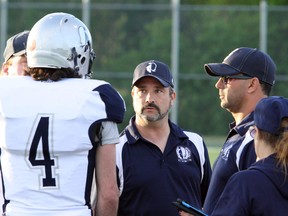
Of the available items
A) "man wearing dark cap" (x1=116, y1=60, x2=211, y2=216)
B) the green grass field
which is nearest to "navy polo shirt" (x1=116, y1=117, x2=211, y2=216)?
"man wearing dark cap" (x1=116, y1=60, x2=211, y2=216)

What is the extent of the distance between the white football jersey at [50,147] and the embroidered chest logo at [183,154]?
4.78ft

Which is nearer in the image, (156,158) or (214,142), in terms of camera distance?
(156,158)

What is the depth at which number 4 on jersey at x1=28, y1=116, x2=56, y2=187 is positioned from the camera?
13.0ft

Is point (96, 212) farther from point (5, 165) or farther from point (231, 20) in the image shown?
point (231, 20)

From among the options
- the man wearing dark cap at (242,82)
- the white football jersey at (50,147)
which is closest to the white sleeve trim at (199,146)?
the man wearing dark cap at (242,82)

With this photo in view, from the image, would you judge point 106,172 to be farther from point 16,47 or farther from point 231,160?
point 16,47

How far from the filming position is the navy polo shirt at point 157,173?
207 inches

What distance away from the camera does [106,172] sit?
13.4ft

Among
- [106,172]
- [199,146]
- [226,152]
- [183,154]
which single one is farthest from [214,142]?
[106,172]

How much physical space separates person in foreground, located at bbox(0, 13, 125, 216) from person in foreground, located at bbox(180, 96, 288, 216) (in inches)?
24.5

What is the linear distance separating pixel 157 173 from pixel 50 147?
1485 millimetres

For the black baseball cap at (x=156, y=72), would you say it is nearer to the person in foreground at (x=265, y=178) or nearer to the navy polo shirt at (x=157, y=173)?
the navy polo shirt at (x=157, y=173)

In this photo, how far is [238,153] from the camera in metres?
4.71

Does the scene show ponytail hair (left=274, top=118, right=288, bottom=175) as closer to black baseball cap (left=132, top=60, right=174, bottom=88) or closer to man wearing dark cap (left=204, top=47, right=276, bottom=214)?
man wearing dark cap (left=204, top=47, right=276, bottom=214)
